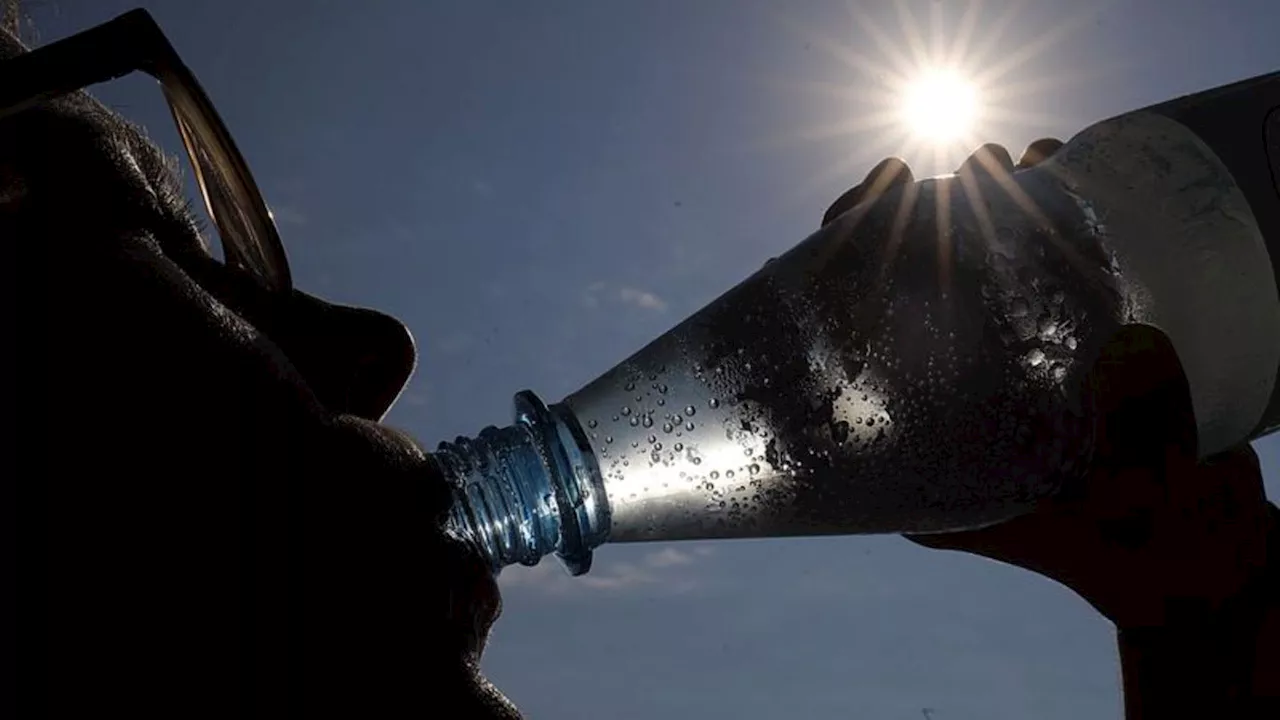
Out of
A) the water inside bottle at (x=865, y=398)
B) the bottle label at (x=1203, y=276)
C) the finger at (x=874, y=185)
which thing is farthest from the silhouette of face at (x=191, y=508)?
the bottle label at (x=1203, y=276)

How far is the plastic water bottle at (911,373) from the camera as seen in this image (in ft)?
4.83

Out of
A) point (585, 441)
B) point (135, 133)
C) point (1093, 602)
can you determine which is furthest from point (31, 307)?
point (1093, 602)

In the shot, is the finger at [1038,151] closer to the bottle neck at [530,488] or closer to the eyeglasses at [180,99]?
the bottle neck at [530,488]

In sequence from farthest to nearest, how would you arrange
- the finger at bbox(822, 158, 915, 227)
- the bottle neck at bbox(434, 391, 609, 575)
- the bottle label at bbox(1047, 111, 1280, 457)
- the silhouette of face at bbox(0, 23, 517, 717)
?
the finger at bbox(822, 158, 915, 227), the bottle label at bbox(1047, 111, 1280, 457), the bottle neck at bbox(434, 391, 609, 575), the silhouette of face at bbox(0, 23, 517, 717)

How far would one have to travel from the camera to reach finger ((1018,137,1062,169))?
1856mm

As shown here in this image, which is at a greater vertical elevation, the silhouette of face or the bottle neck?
the bottle neck

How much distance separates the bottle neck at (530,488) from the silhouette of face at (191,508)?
0.12 m

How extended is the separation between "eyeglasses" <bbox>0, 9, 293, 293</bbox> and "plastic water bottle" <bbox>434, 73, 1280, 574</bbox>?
0.41m

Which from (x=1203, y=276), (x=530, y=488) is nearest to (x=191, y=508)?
(x=530, y=488)

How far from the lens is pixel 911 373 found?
59.1 inches

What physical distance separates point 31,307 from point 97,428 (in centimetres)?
14

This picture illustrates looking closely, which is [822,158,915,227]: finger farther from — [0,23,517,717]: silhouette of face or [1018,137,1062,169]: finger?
[0,23,517,717]: silhouette of face

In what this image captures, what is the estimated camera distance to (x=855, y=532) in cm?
163

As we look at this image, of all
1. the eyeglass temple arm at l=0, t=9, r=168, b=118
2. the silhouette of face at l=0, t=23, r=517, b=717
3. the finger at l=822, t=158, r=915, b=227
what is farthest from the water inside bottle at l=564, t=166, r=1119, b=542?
the eyeglass temple arm at l=0, t=9, r=168, b=118
